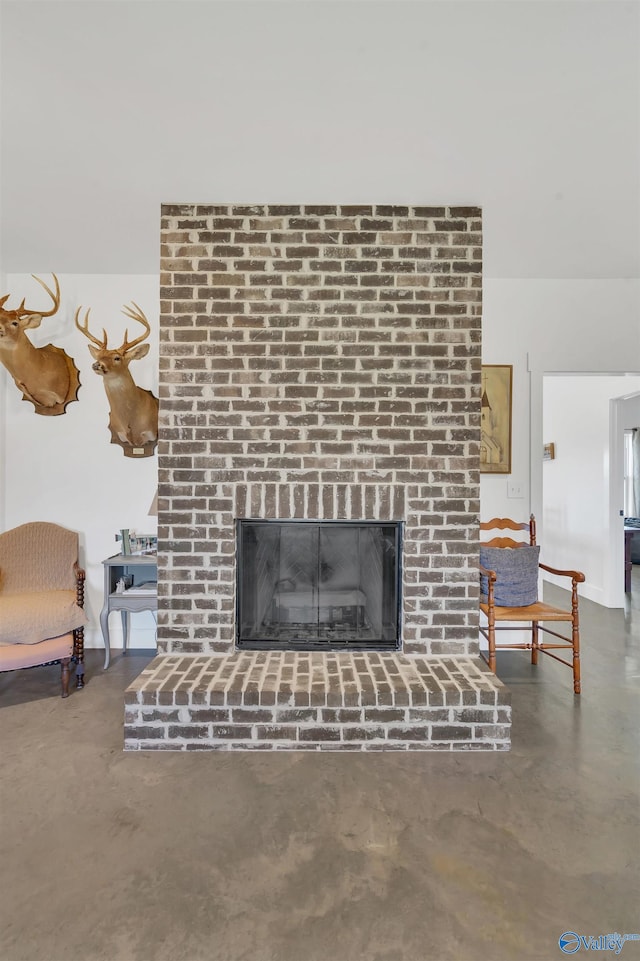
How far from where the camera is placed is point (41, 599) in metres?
2.94

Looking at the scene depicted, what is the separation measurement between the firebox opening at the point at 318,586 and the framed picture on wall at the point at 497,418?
4.12 ft

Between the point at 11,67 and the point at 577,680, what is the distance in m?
3.82

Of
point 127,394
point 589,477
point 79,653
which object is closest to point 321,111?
point 127,394

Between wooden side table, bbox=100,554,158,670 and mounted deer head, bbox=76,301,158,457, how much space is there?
2.51 ft

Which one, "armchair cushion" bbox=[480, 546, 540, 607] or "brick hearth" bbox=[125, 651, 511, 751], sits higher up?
"armchair cushion" bbox=[480, 546, 540, 607]

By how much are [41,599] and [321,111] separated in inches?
114

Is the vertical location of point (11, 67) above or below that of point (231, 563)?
above

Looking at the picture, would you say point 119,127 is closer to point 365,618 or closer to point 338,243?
point 338,243

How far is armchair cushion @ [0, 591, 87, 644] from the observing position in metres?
2.66

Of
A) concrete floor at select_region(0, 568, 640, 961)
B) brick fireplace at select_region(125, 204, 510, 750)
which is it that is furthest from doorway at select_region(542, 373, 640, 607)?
brick fireplace at select_region(125, 204, 510, 750)

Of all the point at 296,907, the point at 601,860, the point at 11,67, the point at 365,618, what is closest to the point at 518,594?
the point at 365,618

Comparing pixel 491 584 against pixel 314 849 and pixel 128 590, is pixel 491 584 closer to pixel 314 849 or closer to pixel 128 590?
pixel 314 849

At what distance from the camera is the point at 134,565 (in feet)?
10.7

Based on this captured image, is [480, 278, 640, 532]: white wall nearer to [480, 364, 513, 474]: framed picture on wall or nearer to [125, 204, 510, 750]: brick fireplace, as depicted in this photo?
[480, 364, 513, 474]: framed picture on wall
